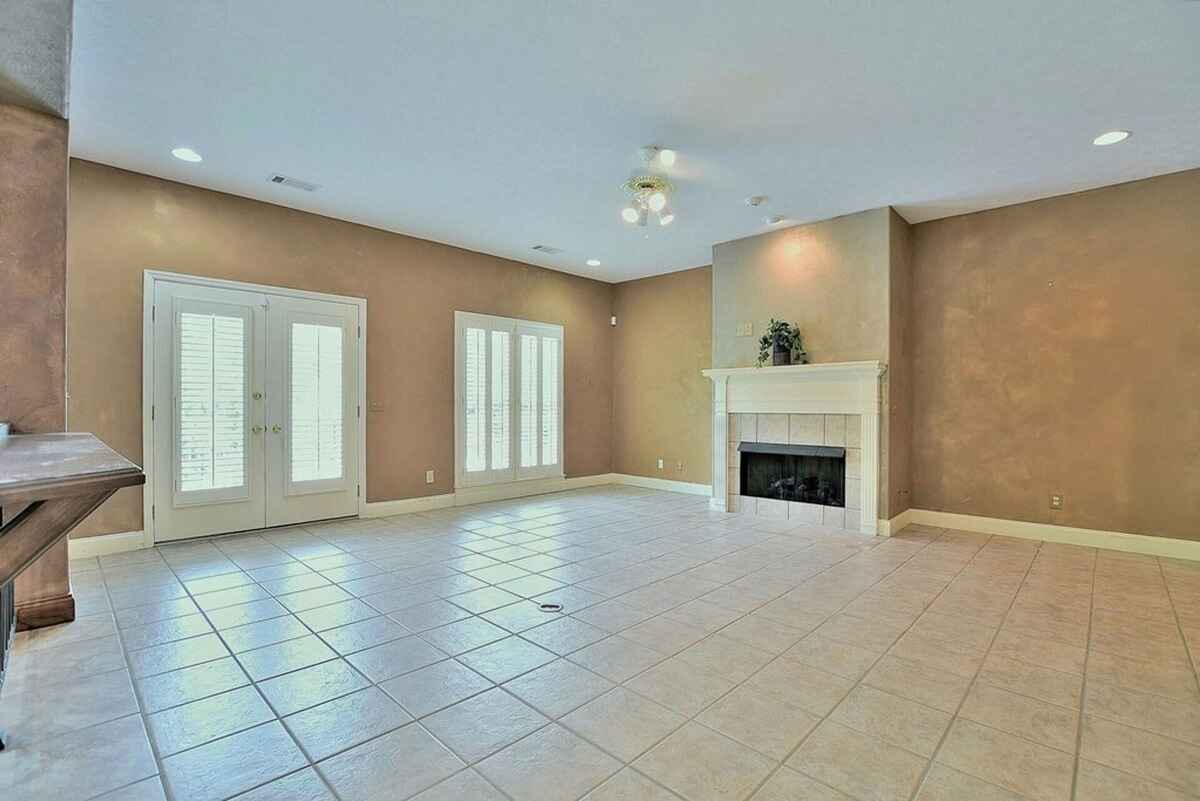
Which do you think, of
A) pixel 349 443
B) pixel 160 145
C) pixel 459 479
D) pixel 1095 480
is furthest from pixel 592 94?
pixel 1095 480

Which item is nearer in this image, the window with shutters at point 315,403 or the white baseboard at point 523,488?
the window with shutters at point 315,403

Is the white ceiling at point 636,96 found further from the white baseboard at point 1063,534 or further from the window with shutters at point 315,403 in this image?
the white baseboard at point 1063,534

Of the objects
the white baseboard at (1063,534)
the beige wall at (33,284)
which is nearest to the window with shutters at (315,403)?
the beige wall at (33,284)

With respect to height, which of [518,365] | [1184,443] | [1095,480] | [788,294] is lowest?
[1095,480]

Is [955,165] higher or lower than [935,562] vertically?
higher

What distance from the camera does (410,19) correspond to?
2557 millimetres

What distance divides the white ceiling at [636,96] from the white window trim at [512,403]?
1.79 m

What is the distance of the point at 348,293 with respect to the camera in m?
5.41

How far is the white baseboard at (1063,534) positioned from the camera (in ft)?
13.7

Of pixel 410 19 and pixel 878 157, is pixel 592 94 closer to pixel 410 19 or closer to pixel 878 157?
pixel 410 19

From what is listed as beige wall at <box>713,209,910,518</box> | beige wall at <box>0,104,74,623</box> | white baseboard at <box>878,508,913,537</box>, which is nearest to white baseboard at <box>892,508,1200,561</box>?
white baseboard at <box>878,508,913,537</box>

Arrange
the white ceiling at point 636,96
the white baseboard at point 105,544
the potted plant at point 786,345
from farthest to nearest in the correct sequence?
the potted plant at point 786,345 → the white baseboard at point 105,544 → the white ceiling at point 636,96

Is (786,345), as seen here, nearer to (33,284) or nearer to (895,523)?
(895,523)

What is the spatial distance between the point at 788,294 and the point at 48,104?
547 centimetres
